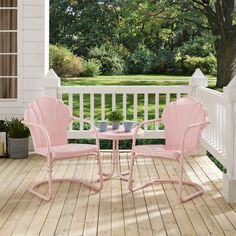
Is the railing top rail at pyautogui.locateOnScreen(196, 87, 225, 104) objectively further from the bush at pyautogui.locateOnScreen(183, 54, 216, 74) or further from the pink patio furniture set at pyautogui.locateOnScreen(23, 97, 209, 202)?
the bush at pyautogui.locateOnScreen(183, 54, 216, 74)

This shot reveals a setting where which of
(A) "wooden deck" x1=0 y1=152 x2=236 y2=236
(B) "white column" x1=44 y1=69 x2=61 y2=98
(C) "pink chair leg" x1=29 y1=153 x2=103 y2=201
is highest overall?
(B) "white column" x1=44 y1=69 x2=61 y2=98

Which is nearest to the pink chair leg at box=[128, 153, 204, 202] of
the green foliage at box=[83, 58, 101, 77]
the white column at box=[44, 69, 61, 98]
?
the white column at box=[44, 69, 61, 98]

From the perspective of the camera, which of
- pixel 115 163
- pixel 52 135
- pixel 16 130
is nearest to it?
pixel 52 135

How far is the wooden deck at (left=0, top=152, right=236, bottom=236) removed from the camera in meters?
4.14

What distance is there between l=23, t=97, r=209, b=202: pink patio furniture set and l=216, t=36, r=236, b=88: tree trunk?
9577mm

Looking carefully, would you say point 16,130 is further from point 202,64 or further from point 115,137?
point 202,64

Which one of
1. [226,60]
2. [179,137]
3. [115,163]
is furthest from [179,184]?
[226,60]

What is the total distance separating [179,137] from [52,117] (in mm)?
1346

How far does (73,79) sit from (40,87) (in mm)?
9623

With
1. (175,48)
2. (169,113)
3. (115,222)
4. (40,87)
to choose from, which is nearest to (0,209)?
(115,222)

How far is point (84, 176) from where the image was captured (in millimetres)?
6070

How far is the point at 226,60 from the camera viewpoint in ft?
49.2

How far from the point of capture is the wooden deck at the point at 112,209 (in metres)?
4.14

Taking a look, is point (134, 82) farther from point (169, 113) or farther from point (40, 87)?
point (169, 113)
